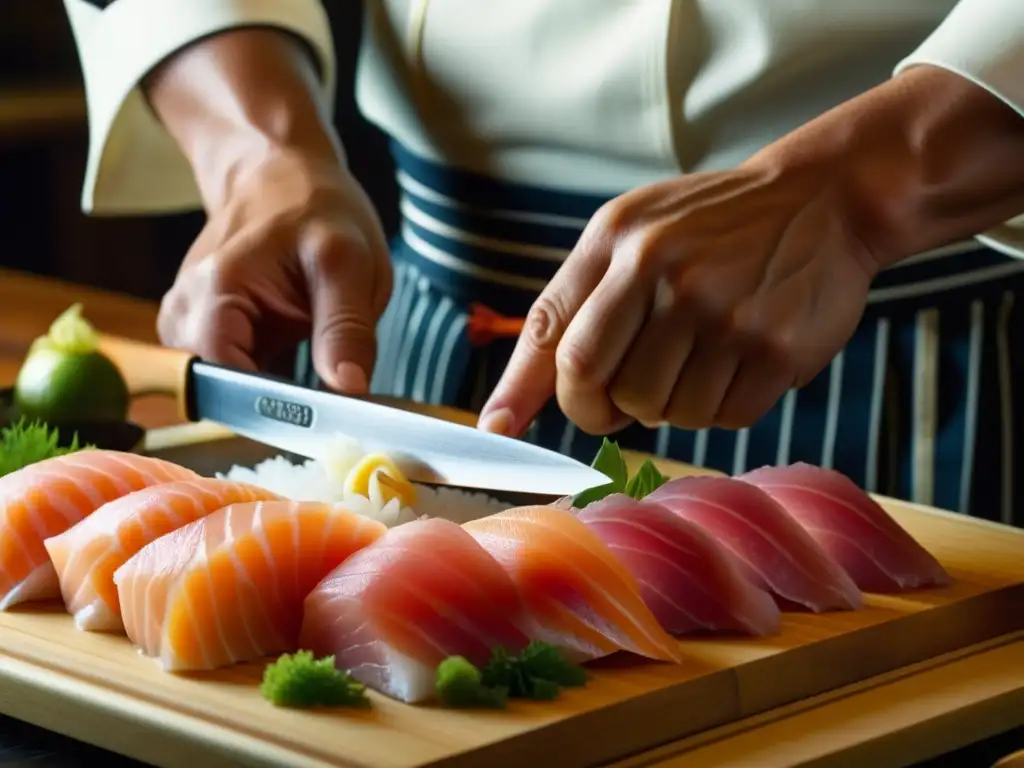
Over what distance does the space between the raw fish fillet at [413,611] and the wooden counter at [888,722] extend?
14 cm

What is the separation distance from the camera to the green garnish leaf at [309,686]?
113 centimetres

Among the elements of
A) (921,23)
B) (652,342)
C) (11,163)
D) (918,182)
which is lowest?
(11,163)

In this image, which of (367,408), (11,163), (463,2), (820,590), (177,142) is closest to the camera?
(820,590)

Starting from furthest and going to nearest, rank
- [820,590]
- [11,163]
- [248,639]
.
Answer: [11,163], [820,590], [248,639]

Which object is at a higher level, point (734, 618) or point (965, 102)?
point (965, 102)

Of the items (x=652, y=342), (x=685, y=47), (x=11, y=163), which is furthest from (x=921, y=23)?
(x=11, y=163)

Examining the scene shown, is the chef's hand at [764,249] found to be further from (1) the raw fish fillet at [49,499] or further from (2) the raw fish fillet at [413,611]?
(1) the raw fish fillet at [49,499]

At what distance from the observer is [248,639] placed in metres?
1.23

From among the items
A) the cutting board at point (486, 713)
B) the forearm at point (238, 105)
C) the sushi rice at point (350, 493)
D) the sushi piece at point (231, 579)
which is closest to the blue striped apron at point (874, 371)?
the forearm at point (238, 105)

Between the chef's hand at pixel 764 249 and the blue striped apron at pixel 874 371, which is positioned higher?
the chef's hand at pixel 764 249

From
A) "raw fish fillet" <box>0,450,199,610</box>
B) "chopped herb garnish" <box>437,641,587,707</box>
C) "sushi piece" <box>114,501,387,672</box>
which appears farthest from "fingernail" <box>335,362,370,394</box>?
"chopped herb garnish" <box>437,641,587,707</box>

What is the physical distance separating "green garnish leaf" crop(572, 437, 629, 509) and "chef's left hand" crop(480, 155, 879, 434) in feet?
0.16

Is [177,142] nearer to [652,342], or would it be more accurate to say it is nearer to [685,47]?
[685,47]

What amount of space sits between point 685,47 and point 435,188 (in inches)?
15.1
